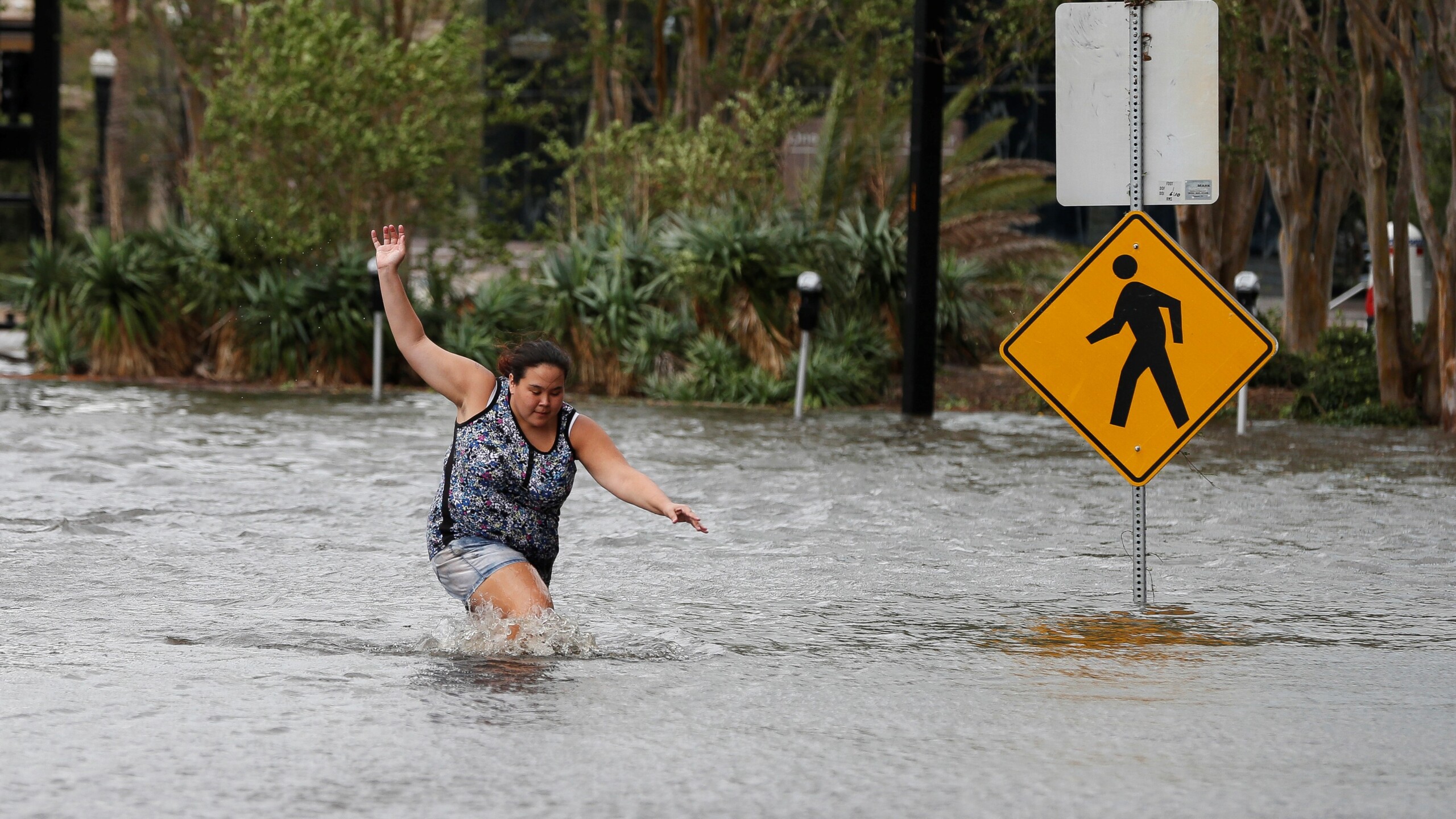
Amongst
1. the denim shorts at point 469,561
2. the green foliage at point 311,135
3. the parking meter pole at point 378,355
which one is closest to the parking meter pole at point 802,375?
the parking meter pole at point 378,355

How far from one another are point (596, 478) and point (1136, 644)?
2.22 m

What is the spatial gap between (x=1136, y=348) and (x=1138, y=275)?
315 mm

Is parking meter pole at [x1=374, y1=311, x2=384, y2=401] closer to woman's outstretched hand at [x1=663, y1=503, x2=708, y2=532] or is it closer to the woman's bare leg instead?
the woman's bare leg

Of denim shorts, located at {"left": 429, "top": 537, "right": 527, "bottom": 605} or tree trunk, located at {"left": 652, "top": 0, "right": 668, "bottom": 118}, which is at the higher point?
tree trunk, located at {"left": 652, "top": 0, "right": 668, "bottom": 118}

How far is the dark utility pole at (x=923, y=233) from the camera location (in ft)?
59.5

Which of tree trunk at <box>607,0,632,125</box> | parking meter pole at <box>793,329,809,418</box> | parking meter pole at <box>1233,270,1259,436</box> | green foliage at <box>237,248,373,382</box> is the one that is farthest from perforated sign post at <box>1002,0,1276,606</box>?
tree trunk at <box>607,0,632,125</box>

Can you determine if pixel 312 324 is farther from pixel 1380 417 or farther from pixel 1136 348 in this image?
pixel 1136 348

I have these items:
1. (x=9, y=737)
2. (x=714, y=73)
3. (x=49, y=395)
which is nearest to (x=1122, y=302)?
(x=9, y=737)

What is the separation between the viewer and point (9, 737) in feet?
19.6

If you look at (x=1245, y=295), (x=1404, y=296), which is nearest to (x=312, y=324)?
(x=1245, y=295)

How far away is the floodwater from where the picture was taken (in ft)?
18.3

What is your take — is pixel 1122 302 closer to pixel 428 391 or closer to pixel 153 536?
pixel 153 536

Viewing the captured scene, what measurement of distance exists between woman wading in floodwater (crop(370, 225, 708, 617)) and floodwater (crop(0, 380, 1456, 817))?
0.29m

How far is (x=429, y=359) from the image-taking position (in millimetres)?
7426
